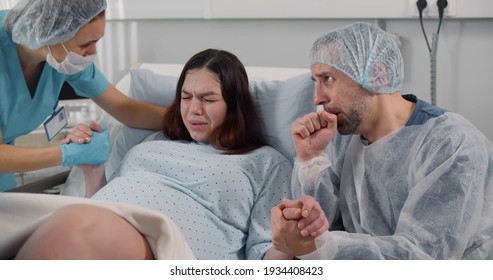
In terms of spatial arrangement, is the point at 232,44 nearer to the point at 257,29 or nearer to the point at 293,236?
the point at 257,29

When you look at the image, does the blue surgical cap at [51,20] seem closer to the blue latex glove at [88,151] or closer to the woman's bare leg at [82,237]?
the blue latex glove at [88,151]

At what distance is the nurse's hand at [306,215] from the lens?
1.27 m

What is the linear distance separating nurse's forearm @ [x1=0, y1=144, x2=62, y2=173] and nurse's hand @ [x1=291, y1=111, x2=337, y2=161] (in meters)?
0.64

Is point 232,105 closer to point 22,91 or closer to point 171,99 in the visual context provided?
point 171,99

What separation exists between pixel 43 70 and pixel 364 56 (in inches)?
36.9

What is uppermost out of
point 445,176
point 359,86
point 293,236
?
point 359,86

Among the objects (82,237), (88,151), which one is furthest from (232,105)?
(82,237)

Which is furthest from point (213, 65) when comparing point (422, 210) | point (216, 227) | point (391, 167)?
point (422, 210)

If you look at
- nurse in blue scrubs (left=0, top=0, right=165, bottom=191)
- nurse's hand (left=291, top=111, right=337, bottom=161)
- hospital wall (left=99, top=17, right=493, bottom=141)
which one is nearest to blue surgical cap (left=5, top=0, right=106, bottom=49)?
nurse in blue scrubs (left=0, top=0, right=165, bottom=191)

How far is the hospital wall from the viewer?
199 centimetres

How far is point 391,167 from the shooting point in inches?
57.2

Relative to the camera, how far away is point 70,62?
5.62 feet
